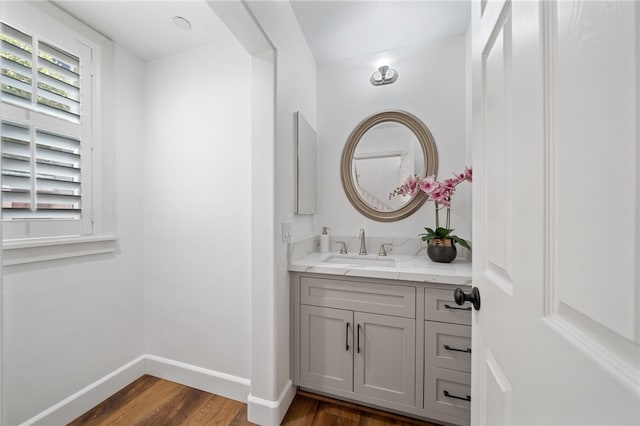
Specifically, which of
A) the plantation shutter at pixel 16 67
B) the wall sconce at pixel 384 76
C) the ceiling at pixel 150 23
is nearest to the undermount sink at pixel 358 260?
the wall sconce at pixel 384 76

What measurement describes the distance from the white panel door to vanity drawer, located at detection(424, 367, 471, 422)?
0.83 m

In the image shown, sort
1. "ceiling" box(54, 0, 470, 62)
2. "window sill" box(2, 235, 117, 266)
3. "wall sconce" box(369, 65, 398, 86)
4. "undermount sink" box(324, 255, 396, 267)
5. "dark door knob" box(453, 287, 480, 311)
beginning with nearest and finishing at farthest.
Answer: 1. "dark door knob" box(453, 287, 480, 311)
2. "window sill" box(2, 235, 117, 266)
3. "ceiling" box(54, 0, 470, 62)
4. "undermount sink" box(324, 255, 396, 267)
5. "wall sconce" box(369, 65, 398, 86)

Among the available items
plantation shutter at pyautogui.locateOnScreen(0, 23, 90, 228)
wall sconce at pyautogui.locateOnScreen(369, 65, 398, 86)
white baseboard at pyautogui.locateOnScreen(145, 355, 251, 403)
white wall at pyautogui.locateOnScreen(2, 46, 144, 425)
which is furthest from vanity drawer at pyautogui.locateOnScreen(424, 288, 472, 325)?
plantation shutter at pyautogui.locateOnScreen(0, 23, 90, 228)

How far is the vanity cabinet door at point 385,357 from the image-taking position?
1.36 metres

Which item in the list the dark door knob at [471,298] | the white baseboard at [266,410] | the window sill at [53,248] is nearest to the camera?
the dark door knob at [471,298]

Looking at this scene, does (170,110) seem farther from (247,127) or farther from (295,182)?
(295,182)

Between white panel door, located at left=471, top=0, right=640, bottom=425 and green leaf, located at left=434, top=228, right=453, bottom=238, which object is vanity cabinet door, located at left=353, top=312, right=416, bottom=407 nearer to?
green leaf, located at left=434, top=228, right=453, bottom=238

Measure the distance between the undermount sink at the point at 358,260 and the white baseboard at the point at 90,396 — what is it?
1.62 metres

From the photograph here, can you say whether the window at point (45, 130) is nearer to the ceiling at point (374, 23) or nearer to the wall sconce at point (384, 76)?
the ceiling at point (374, 23)

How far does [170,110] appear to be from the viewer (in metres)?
1.80

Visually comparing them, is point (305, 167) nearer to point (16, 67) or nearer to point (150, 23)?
point (150, 23)

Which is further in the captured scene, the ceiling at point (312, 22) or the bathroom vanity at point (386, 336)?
the ceiling at point (312, 22)

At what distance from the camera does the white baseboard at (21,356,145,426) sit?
1.30 meters

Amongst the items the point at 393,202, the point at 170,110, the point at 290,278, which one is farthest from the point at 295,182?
the point at 170,110
